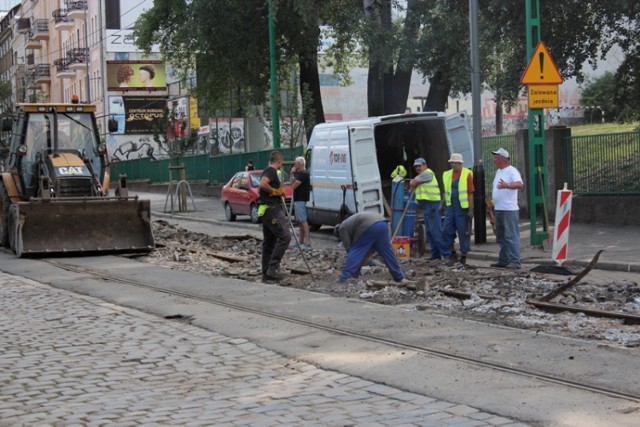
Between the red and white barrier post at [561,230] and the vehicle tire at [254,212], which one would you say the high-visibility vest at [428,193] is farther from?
the vehicle tire at [254,212]

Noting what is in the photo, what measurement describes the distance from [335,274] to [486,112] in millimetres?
48110

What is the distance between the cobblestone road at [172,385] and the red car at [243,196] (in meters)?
17.5

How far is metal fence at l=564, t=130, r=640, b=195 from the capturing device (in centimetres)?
2211

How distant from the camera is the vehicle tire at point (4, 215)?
2030cm

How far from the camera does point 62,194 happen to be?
63.1 feet

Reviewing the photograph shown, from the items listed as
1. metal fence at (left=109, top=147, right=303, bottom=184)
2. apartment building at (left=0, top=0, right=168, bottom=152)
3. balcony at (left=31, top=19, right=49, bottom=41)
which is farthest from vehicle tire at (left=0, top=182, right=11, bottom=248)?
balcony at (left=31, top=19, right=49, bottom=41)

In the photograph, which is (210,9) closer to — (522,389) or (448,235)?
(448,235)

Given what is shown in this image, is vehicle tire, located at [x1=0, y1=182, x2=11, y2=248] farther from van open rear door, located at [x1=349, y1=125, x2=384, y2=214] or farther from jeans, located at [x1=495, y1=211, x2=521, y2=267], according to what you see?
jeans, located at [x1=495, y1=211, x2=521, y2=267]

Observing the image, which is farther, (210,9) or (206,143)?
(206,143)

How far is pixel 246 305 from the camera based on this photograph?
39.2 feet

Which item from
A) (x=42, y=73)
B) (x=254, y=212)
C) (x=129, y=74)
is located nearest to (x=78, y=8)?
(x=129, y=74)

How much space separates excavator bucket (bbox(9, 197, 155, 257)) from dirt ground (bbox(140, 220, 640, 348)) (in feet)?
2.88

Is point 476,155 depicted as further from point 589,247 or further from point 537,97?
point 589,247

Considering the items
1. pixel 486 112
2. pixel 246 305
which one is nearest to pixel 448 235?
pixel 246 305
